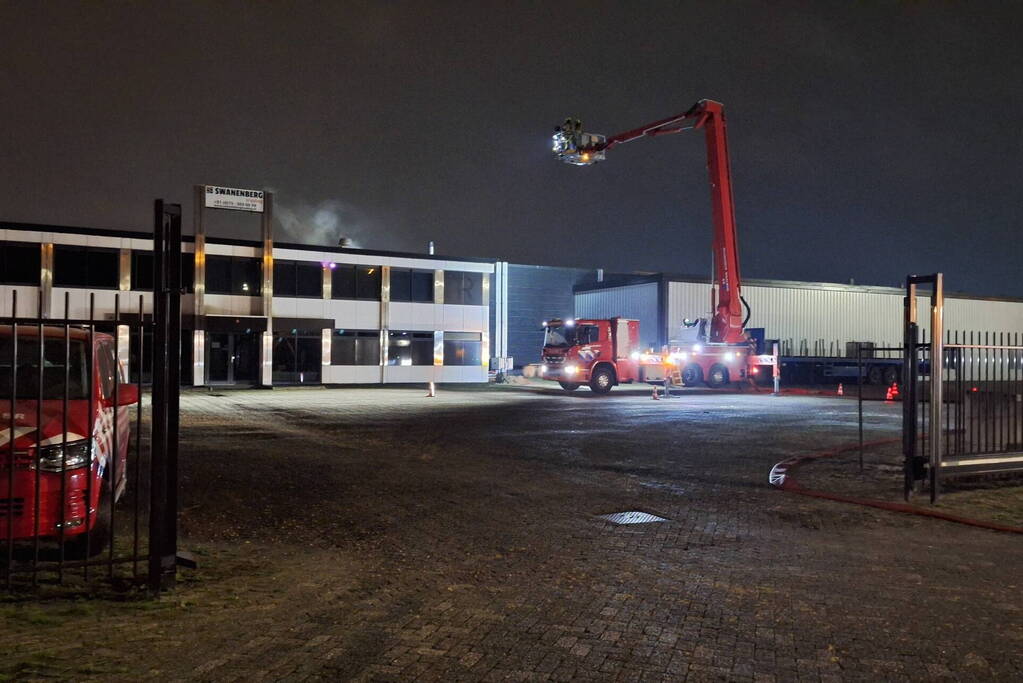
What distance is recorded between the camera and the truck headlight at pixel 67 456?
594 cm

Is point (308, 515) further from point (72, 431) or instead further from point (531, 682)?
point (531, 682)

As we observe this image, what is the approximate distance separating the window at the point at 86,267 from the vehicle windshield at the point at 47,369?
2686 centimetres

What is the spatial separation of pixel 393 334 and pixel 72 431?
3176 centimetres

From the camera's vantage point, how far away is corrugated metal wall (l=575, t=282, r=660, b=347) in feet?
128

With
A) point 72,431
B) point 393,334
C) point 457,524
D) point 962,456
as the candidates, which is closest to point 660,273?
point 393,334

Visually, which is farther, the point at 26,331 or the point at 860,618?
the point at 26,331

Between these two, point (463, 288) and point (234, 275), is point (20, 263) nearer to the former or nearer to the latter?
point (234, 275)

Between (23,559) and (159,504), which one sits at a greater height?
(159,504)

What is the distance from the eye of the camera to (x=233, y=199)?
3359cm

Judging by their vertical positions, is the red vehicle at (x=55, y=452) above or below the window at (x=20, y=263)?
below

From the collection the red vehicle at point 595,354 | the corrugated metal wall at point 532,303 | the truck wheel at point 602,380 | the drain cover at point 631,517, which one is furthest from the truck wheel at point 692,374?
the drain cover at point 631,517

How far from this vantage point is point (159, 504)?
5.62 metres

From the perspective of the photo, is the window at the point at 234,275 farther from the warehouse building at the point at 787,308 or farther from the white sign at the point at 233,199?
the warehouse building at the point at 787,308

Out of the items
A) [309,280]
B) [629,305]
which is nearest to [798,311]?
[629,305]
